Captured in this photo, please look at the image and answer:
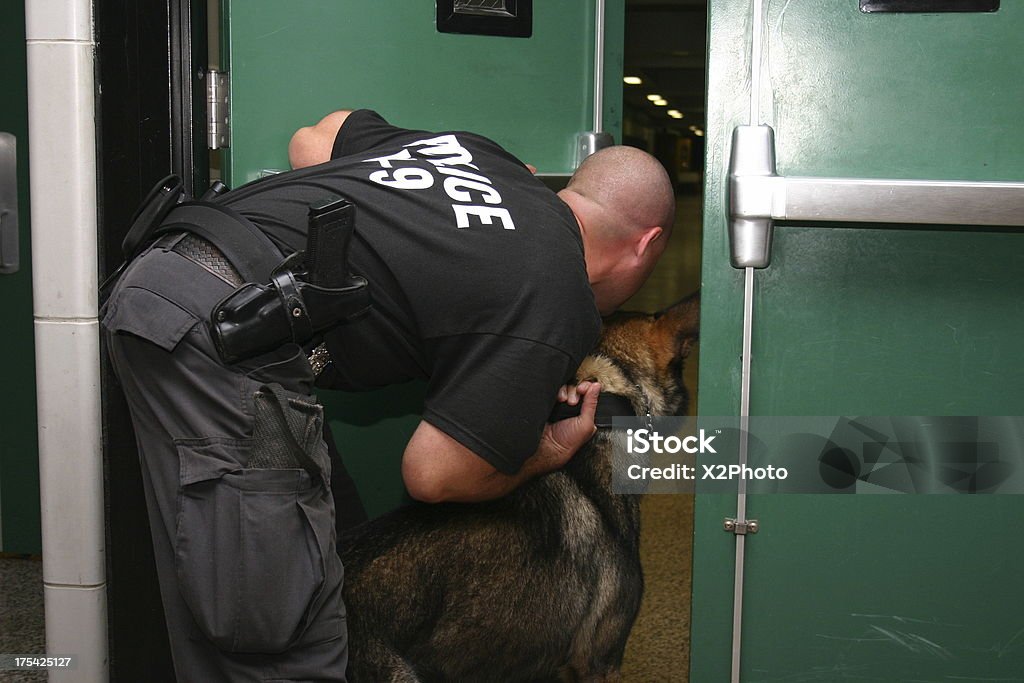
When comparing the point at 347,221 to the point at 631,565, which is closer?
the point at 347,221

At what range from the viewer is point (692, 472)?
162 centimetres

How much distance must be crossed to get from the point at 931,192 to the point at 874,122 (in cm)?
16

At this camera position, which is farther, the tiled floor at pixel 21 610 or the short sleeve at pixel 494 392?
the tiled floor at pixel 21 610

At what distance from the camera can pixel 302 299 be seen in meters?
1.27

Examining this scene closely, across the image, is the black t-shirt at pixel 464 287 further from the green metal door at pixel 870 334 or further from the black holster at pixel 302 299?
the green metal door at pixel 870 334

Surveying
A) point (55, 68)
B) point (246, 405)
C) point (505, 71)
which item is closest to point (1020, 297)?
point (505, 71)

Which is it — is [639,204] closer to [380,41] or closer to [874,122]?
[874,122]

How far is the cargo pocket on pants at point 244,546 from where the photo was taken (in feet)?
4.09

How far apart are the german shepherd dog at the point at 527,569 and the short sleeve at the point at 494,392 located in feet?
1.13

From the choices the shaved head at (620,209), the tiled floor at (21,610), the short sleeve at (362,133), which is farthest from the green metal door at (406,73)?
the tiled floor at (21,610)

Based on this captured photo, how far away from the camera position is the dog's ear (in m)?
1.86

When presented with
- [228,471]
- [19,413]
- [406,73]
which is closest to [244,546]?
[228,471]

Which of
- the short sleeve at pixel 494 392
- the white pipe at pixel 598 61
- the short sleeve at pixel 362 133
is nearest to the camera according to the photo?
the short sleeve at pixel 494 392

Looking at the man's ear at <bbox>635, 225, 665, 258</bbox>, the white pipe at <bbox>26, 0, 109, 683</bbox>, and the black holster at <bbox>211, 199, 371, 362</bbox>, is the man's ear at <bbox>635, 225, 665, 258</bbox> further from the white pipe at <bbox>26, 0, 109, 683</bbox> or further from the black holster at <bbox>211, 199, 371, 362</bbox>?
the white pipe at <bbox>26, 0, 109, 683</bbox>
